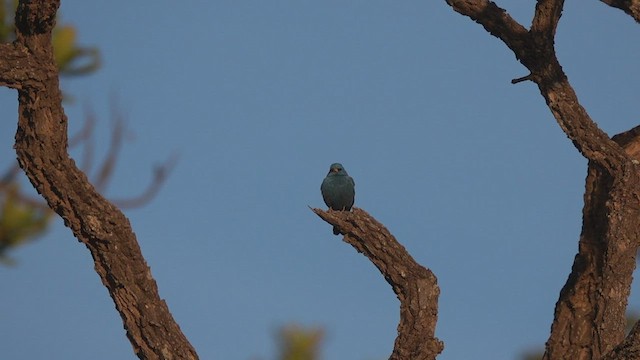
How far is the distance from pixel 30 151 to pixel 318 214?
7.18 feet

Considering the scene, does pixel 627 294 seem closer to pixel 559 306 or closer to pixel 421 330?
pixel 559 306

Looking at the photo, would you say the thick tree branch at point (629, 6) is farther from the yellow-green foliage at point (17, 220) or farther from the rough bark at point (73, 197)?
the yellow-green foliage at point (17, 220)

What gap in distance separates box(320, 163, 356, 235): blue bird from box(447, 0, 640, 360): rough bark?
194 inches

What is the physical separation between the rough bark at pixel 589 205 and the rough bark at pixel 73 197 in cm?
287

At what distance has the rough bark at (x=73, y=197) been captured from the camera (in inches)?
214

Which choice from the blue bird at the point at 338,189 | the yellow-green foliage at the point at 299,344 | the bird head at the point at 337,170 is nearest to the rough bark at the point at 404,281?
the yellow-green foliage at the point at 299,344

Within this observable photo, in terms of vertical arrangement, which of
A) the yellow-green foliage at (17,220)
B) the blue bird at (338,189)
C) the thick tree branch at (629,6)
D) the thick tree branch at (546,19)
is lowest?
the yellow-green foliage at (17,220)

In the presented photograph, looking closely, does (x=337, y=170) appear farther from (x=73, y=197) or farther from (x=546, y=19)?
(x=73, y=197)

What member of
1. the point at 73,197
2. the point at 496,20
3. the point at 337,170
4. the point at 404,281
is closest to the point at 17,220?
the point at 73,197

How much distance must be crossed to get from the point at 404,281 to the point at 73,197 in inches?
81.7

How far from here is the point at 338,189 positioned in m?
11.9

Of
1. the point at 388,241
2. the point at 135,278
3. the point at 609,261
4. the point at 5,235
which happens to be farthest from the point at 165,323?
the point at 609,261

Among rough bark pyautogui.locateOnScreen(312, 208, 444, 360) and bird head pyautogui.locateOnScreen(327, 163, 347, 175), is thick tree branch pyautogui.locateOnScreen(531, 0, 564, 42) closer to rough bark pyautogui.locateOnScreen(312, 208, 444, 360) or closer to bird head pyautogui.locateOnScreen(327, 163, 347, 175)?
rough bark pyautogui.locateOnScreen(312, 208, 444, 360)

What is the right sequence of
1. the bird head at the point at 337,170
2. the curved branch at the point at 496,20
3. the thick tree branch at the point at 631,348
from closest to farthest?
1. the thick tree branch at the point at 631,348
2. the curved branch at the point at 496,20
3. the bird head at the point at 337,170
